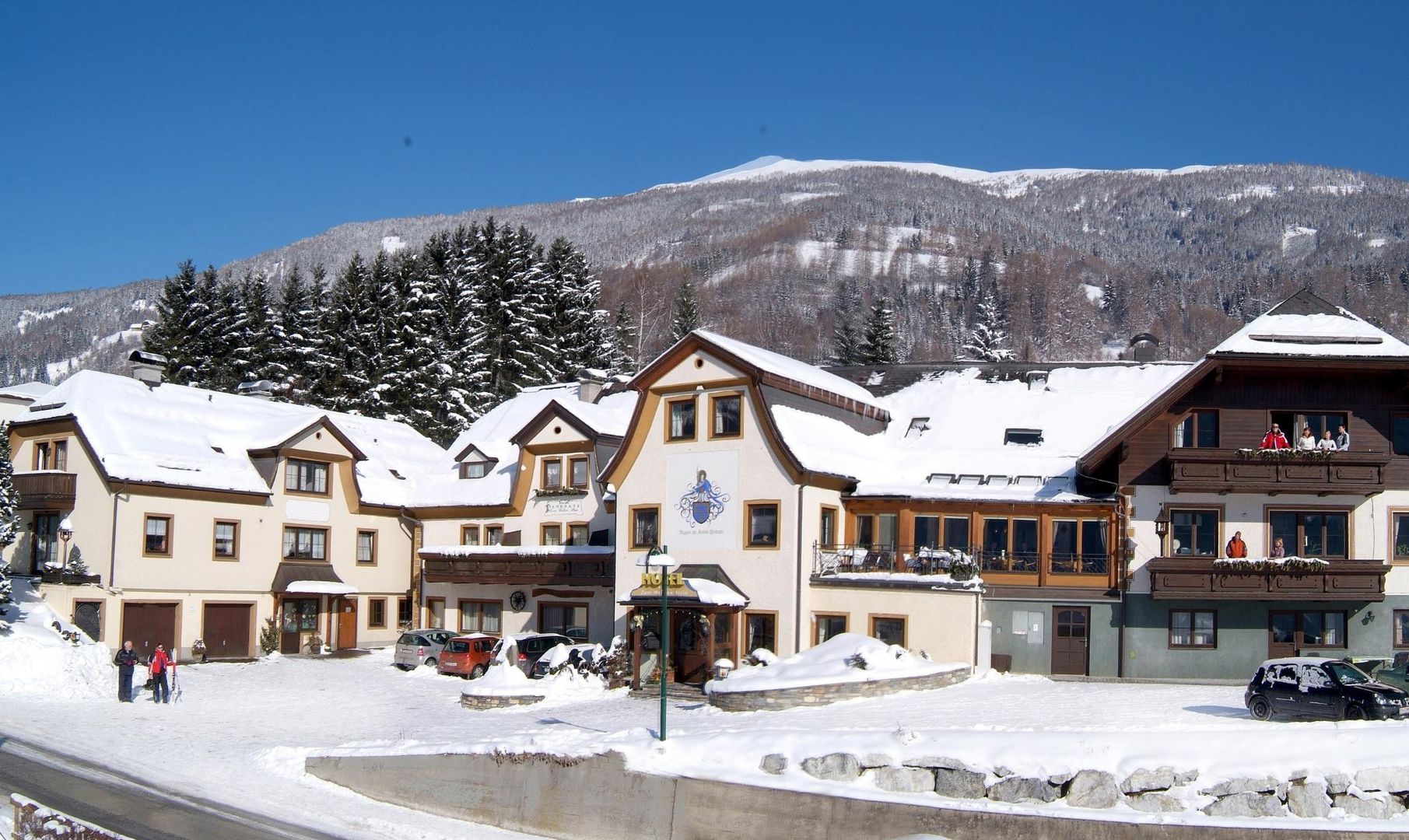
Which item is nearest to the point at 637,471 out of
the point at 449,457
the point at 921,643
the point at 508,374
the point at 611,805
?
the point at 921,643

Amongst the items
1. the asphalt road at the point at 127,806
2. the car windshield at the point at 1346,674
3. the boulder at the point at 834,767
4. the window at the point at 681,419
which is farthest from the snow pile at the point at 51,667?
the car windshield at the point at 1346,674

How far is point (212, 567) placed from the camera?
1788 inches

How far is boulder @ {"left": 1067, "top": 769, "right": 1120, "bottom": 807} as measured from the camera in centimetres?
1998

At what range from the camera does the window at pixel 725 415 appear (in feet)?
129

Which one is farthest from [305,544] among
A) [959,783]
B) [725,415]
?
[959,783]

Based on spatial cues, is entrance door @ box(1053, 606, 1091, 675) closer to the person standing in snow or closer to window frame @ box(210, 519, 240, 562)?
the person standing in snow

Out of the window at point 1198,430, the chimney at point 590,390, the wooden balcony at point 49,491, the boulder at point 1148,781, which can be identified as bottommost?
the boulder at point 1148,781

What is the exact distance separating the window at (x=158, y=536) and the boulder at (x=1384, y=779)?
37.3m

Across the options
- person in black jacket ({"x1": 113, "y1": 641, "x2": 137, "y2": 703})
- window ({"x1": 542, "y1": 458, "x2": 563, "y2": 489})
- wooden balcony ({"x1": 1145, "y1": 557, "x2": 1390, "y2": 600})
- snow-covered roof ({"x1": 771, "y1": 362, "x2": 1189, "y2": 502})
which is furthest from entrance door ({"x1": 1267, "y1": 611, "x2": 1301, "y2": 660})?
person in black jacket ({"x1": 113, "y1": 641, "x2": 137, "y2": 703})

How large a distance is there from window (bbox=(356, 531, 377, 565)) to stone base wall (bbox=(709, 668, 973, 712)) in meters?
23.5

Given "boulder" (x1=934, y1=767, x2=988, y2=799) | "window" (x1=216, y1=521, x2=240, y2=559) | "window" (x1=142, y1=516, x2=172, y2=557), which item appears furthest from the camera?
"window" (x1=216, y1=521, x2=240, y2=559)

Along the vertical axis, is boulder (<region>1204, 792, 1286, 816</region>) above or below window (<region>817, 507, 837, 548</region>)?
below

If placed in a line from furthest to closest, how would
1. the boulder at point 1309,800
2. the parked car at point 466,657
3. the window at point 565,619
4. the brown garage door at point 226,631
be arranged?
the window at point 565,619
the brown garage door at point 226,631
the parked car at point 466,657
the boulder at point 1309,800

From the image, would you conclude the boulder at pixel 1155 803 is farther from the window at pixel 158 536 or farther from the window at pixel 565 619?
the window at pixel 158 536
